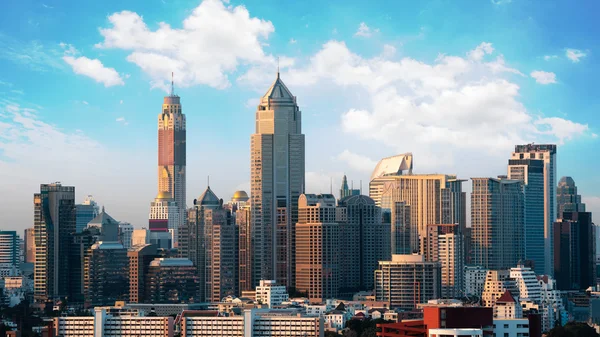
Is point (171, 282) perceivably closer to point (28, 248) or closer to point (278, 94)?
point (278, 94)

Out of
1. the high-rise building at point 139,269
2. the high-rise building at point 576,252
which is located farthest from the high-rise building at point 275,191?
the high-rise building at point 576,252

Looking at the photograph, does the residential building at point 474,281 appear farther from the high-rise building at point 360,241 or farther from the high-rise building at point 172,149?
the high-rise building at point 172,149

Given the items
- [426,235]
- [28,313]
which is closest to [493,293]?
[426,235]

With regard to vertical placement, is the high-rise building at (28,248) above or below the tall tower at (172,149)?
below

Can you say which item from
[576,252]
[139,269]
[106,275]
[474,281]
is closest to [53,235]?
[106,275]

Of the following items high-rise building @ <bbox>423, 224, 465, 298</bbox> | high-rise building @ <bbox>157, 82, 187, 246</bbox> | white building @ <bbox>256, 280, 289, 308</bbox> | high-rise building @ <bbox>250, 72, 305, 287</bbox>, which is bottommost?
white building @ <bbox>256, 280, 289, 308</bbox>

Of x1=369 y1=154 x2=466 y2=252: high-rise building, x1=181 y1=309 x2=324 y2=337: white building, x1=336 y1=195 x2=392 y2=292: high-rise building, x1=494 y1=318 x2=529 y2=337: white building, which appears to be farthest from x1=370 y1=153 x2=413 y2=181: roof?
x1=494 y1=318 x2=529 y2=337: white building

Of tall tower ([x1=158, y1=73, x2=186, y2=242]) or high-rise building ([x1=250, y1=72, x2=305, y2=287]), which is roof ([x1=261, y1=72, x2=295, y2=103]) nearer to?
high-rise building ([x1=250, y1=72, x2=305, y2=287])
